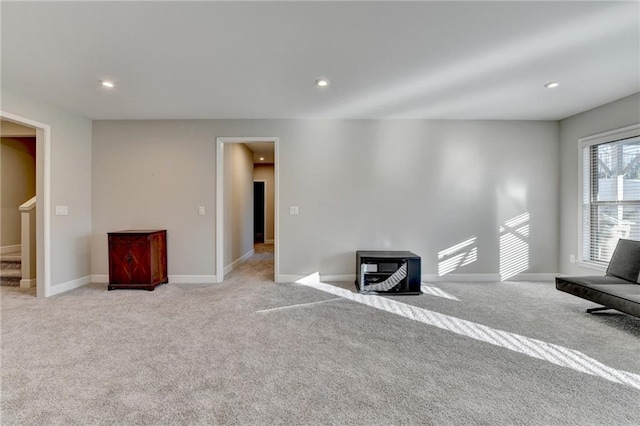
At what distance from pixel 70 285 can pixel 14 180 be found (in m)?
3.16

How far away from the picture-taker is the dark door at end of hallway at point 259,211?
8.63 meters

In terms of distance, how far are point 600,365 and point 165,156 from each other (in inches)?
208

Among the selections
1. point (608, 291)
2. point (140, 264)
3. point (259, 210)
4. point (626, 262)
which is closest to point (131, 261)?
point (140, 264)

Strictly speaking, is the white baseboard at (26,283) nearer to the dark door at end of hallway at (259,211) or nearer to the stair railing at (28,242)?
the stair railing at (28,242)

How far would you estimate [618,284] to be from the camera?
9.13ft

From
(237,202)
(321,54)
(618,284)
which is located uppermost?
(321,54)

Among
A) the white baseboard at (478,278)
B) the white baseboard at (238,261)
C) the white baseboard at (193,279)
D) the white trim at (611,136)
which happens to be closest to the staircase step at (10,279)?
the white baseboard at (193,279)

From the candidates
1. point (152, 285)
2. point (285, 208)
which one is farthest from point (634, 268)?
point (152, 285)

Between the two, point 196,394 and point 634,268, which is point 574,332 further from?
point 196,394

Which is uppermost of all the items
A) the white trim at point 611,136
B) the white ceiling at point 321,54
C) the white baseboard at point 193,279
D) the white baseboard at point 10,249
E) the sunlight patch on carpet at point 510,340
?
the white ceiling at point 321,54

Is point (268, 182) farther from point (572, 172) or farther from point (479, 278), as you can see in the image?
point (572, 172)

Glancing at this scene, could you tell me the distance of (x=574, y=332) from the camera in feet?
7.95

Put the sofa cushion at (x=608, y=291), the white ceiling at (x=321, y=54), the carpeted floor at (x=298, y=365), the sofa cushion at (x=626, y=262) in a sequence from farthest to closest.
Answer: the sofa cushion at (x=626, y=262), the sofa cushion at (x=608, y=291), the white ceiling at (x=321, y=54), the carpeted floor at (x=298, y=365)

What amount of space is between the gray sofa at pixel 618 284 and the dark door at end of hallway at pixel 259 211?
7.32 meters
